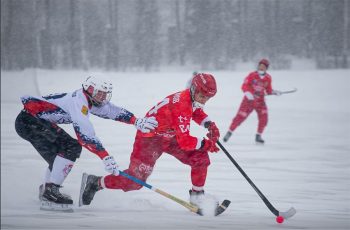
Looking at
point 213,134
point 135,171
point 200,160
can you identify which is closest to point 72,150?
point 135,171

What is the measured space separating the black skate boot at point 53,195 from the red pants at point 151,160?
1.29 ft

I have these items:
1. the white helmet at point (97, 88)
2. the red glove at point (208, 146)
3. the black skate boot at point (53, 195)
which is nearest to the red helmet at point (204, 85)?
the red glove at point (208, 146)

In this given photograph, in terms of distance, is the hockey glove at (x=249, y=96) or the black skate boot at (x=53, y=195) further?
the hockey glove at (x=249, y=96)

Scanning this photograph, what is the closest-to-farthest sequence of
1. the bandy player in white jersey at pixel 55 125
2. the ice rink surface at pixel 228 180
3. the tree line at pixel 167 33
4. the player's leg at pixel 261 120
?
the ice rink surface at pixel 228 180 → the bandy player in white jersey at pixel 55 125 → the player's leg at pixel 261 120 → the tree line at pixel 167 33

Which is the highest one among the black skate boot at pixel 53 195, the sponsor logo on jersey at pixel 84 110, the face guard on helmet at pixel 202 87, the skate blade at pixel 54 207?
the face guard on helmet at pixel 202 87

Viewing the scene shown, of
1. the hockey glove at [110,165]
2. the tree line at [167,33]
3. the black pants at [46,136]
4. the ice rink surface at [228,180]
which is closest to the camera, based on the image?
the ice rink surface at [228,180]

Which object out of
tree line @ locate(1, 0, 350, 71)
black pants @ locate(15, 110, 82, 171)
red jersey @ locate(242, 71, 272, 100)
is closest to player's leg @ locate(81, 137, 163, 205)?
black pants @ locate(15, 110, 82, 171)

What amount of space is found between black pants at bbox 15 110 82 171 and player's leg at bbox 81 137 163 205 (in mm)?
315

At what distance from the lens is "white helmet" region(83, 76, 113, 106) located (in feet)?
13.6

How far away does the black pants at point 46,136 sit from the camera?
431 centimetres

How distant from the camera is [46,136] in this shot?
14.2 feet

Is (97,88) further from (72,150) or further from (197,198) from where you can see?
(197,198)

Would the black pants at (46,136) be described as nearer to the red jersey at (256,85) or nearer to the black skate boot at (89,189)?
the black skate boot at (89,189)

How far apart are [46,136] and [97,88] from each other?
26.5 inches
